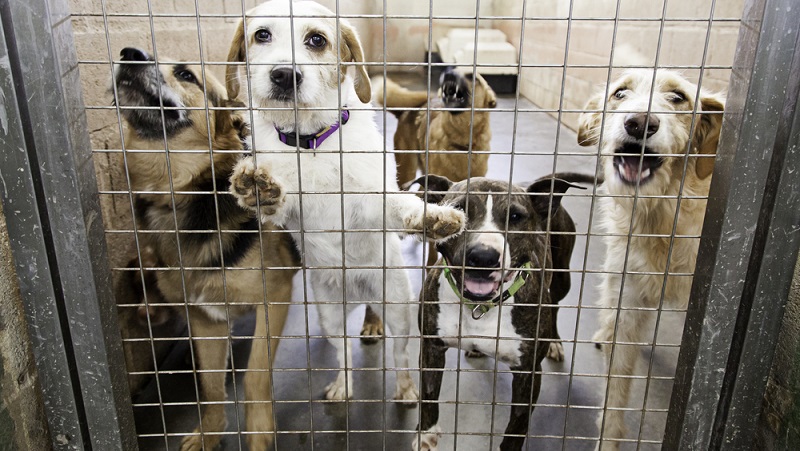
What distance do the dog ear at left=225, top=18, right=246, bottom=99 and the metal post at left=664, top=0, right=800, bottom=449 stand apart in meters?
1.55

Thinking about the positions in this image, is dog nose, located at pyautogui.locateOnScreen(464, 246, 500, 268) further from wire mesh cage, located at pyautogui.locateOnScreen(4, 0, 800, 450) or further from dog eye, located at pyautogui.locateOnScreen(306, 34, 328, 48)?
dog eye, located at pyautogui.locateOnScreen(306, 34, 328, 48)

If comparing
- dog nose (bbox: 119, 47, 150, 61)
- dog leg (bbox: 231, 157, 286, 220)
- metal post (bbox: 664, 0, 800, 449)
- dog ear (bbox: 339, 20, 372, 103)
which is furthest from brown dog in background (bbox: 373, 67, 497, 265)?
metal post (bbox: 664, 0, 800, 449)

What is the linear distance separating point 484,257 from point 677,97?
96 centimetres

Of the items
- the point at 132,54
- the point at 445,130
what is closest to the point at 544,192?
the point at 132,54

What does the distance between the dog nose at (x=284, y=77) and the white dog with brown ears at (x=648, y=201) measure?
1059 mm

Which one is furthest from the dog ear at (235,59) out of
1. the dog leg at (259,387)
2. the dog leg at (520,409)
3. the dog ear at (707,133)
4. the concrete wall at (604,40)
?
the dog ear at (707,133)

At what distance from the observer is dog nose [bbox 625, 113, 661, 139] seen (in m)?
1.97

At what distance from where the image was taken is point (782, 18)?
52.9 inches

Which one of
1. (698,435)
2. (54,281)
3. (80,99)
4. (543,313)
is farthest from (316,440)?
(80,99)

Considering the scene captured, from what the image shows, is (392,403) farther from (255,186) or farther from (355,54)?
(355,54)

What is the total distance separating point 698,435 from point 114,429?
162 centimetres

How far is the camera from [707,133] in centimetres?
217

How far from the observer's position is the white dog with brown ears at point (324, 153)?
1931 mm

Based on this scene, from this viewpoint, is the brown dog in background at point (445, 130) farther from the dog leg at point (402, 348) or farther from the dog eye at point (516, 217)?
the dog eye at point (516, 217)
